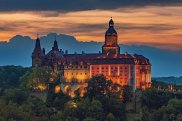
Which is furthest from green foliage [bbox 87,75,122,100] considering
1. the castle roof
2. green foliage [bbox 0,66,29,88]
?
green foliage [bbox 0,66,29,88]

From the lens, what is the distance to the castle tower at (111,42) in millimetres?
184637

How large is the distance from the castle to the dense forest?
518 inches

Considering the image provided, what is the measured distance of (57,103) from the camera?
135 metres

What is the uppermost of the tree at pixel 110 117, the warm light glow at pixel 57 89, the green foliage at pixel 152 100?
the warm light glow at pixel 57 89

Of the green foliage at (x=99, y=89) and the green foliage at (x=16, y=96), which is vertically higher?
the green foliage at (x=99, y=89)

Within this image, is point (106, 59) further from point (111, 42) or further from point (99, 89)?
point (99, 89)

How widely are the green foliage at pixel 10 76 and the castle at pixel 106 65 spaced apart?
22.0 ft

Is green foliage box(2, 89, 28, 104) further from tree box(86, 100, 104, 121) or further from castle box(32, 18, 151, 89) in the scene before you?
castle box(32, 18, 151, 89)

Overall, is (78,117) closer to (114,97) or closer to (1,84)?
(114,97)

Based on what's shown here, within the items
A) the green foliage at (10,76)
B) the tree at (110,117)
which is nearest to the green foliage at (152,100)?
the tree at (110,117)

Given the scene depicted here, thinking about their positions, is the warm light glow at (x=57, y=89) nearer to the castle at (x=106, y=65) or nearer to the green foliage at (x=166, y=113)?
the castle at (x=106, y=65)

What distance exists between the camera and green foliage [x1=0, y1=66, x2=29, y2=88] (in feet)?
589

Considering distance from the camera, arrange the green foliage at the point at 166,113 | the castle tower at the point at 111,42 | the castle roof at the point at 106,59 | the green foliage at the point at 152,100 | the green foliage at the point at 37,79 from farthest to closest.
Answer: the castle tower at the point at 111,42, the castle roof at the point at 106,59, the green foliage at the point at 37,79, the green foliage at the point at 152,100, the green foliage at the point at 166,113

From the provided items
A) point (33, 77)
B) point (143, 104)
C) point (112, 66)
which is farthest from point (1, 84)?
point (143, 104)
